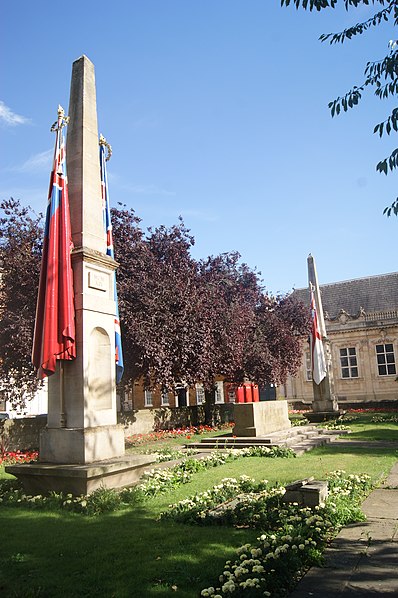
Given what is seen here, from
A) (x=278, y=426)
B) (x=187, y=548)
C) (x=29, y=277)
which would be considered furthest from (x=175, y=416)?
(x=187, y=548)

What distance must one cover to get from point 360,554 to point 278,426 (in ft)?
35.5

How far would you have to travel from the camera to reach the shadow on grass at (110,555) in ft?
12.1

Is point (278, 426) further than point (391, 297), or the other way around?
point (391, 297)

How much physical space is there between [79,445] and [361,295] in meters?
38.2

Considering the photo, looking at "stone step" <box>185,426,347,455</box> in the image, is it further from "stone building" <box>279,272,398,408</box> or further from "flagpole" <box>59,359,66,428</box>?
"stone building" <box>279,272,398,408</box>

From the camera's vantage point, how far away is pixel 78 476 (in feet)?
20.9

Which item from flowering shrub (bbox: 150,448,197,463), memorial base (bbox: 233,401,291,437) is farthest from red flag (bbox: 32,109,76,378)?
memorial base (bbox: 233,401,291,437)

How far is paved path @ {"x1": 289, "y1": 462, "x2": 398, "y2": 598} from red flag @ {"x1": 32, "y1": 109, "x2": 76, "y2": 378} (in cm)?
461

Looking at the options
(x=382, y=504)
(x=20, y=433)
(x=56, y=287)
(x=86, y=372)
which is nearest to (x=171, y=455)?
(x=86, y=372)

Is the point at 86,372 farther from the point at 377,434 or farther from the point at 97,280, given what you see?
the point at 377,434

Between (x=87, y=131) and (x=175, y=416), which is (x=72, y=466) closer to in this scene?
(x=87, y=131)

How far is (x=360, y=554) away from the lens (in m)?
4.20

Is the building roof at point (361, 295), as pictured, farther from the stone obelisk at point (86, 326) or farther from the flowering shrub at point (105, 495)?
the stone obelisk at point (86, 326)

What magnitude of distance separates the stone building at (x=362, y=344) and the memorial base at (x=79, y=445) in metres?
33.1
